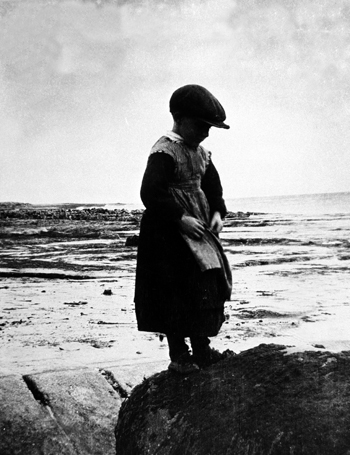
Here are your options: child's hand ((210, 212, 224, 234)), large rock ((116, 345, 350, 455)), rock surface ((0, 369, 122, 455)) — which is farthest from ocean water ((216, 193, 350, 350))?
rock surface ((0, 369, 122, 455))

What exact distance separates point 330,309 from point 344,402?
4.31 m

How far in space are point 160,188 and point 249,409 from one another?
1.01m

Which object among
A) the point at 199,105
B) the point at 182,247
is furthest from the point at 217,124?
the point at 182,247

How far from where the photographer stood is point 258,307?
20.4 feet

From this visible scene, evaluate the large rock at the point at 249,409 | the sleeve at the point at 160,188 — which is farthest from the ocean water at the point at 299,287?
the sleeve at the point at 160,188

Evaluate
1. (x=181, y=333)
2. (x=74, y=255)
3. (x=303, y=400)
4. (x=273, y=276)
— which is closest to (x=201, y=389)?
(x=181, y=333)

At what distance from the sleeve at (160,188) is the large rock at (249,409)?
697 millimetres

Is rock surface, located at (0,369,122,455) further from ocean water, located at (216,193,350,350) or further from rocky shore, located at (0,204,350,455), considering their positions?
ocean water, located at (216,193,350,350)

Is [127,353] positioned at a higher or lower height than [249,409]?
lower

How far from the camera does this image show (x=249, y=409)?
6.51ft

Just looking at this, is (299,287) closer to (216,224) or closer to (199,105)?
(216,224)

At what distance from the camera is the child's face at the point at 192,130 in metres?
2.55

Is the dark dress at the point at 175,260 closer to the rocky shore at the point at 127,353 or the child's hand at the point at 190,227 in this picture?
the child's hand at the point at 190,227

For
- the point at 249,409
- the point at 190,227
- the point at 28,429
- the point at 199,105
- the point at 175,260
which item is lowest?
the point at 28,429
